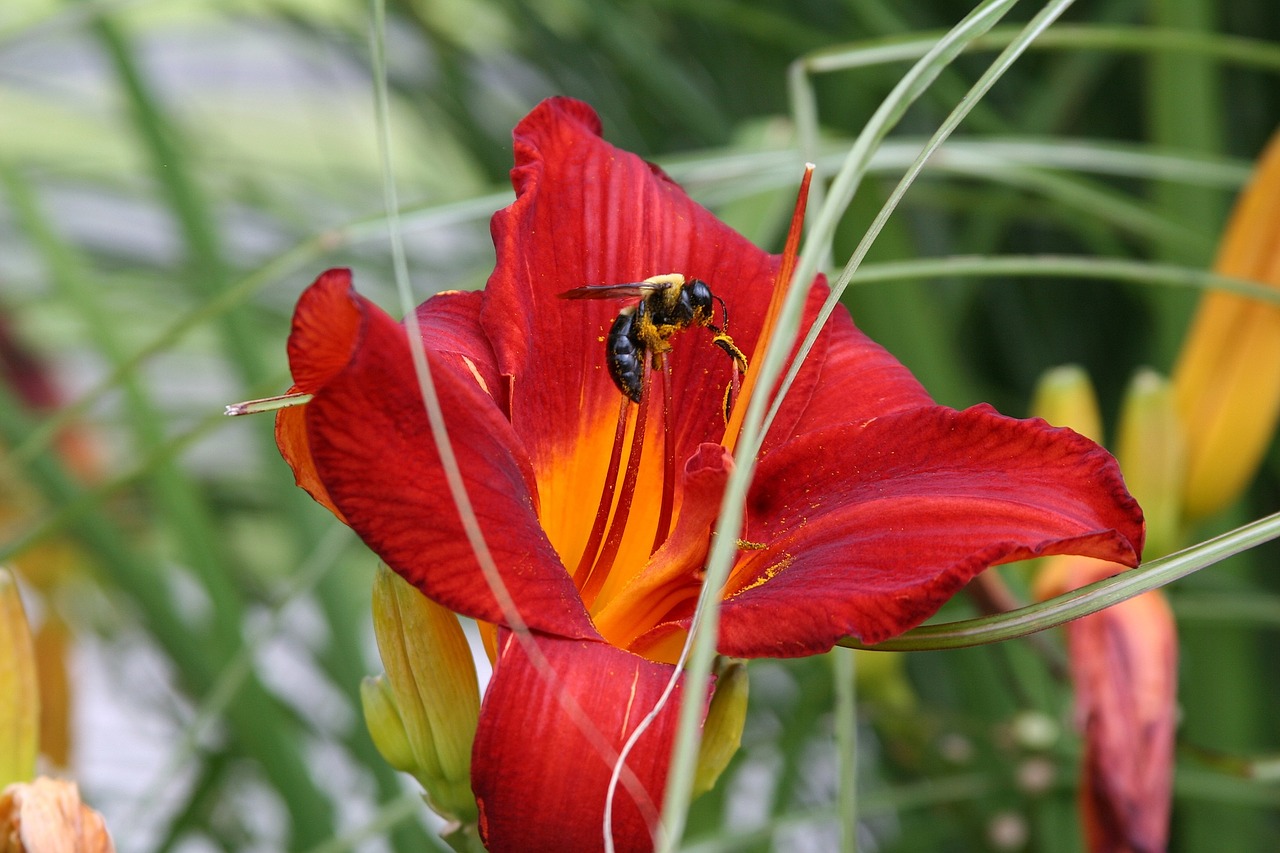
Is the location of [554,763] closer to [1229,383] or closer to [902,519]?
[902,519]

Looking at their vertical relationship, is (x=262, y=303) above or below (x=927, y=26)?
below

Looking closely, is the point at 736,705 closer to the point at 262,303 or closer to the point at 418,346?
the point at 418,346

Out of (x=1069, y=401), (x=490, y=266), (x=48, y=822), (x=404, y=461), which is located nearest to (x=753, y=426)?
(x=404, y=461)

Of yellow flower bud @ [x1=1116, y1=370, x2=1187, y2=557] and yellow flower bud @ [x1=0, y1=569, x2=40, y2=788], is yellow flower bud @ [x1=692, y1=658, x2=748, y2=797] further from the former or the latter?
yellow flower bud @ [x1=1116, y1=370, x2=1187, y2=557]

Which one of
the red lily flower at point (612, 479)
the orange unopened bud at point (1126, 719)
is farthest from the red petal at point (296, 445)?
the orange unopened bud at point (1126, 719)

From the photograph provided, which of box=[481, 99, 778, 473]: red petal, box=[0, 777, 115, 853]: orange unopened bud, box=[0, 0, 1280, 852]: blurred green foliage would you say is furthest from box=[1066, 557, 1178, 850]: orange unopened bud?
box=[0, 777, 115, 853]: orange unopened bud

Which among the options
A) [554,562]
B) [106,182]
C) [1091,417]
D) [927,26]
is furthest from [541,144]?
[106,182]
